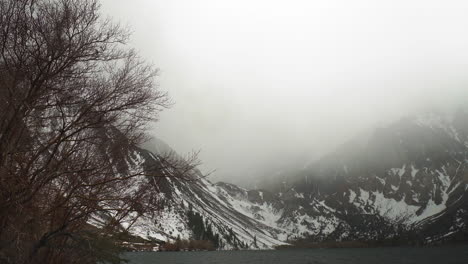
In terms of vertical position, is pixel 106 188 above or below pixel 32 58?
below

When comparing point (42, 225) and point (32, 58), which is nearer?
point (32, 58)

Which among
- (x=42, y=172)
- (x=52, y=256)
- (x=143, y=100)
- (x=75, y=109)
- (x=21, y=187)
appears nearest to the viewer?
(x=21, y=187)

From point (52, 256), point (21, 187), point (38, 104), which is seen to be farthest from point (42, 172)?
point (52, 256)

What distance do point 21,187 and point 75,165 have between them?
7.11 ft

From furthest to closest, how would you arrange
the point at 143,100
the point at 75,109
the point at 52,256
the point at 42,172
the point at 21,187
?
the point at 52,256, the point at 143,100, the point at 75,109, the point at 42,172, the point at 21,187

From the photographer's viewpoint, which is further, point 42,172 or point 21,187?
point 42,172

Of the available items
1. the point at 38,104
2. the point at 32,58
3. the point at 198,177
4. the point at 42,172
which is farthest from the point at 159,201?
the point at 32,58

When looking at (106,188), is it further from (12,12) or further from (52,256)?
(12,12)

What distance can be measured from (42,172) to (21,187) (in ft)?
2.65

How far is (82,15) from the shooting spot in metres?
12.5

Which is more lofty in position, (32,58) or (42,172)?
(32,58)

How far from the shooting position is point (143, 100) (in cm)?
→ 1316

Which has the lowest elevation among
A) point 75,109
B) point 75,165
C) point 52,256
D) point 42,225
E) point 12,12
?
point 52,256

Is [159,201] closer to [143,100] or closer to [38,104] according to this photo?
[143,100]
